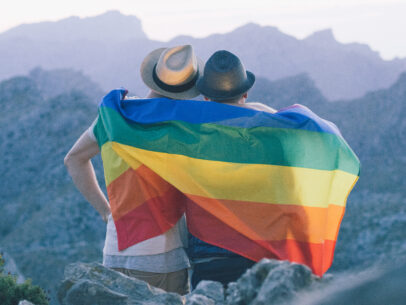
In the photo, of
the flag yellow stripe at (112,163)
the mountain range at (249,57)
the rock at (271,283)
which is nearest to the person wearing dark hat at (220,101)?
the flag yellow stripe at (112,163)

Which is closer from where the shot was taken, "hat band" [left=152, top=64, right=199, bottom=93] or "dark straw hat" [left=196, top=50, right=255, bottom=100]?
"dark straw hat" [left=196, top=50, right=255, bottom=100]

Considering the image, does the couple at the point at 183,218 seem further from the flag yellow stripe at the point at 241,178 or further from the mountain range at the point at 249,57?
the mountain range at the point at 249,57

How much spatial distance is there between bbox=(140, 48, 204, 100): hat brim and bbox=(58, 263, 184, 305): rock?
1279mm

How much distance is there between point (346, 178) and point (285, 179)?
0.43m

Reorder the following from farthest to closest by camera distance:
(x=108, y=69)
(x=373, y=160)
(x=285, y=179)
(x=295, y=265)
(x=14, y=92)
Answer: (x=108, y=69) < (x=373, y=160) < (x=14, y=92) < (x=285, y=179) < (x=295, y=265)

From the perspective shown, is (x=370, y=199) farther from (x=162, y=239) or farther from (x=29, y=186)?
(x=162, y=239)

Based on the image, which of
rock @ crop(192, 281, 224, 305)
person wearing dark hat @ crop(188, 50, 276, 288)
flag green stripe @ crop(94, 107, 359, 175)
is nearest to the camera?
rock @ crop(192, 281, 224, 305)

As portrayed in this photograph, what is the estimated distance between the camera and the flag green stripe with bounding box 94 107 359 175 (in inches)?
134

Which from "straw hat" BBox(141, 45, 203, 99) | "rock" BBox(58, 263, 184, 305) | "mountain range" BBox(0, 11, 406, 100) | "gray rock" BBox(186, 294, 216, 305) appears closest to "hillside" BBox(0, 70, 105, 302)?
"straw hat" BBox(141, 45, 203, 99)

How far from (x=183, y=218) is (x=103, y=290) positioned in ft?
3.65

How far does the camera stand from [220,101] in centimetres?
355

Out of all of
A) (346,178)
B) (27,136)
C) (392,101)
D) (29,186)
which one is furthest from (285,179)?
(392,101)

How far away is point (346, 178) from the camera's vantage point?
354cm

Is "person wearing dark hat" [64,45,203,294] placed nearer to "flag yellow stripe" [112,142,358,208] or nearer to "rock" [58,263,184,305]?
"flag yellow stripe" [112,142,358,208]
